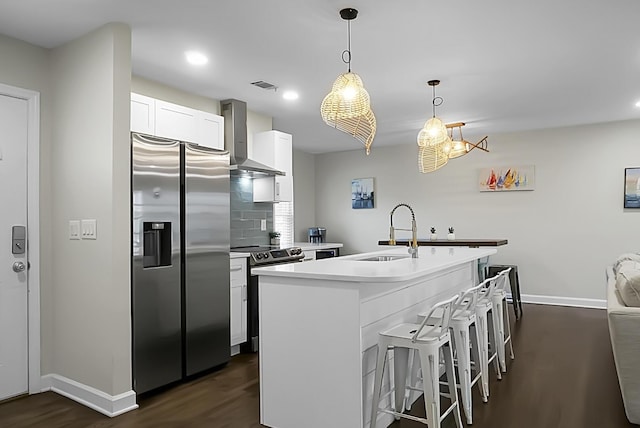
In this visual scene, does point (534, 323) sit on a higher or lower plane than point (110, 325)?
lower

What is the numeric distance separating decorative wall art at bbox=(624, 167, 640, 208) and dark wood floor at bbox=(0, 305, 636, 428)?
2.70 m

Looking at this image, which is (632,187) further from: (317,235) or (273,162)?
(273,162)

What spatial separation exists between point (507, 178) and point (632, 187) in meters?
1.52

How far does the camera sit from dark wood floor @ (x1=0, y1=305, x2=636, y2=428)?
2764 millimetres

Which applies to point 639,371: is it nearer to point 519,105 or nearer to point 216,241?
point 216,241

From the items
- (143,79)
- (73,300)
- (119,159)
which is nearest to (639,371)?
(119,159)

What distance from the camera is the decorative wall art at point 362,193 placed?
314 inches

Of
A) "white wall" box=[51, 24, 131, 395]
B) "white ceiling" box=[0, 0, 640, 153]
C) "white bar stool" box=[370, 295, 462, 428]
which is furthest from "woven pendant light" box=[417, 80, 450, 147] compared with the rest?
"white wall" box=[51, 24, 131, 395]

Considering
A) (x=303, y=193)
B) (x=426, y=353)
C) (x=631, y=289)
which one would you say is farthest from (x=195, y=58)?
(x=303, y=193)

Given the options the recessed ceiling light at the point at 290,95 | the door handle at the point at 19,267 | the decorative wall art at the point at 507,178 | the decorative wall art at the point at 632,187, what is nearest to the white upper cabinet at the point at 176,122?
the recessed ceiling light at the point at 290,95

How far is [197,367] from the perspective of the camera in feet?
11.7

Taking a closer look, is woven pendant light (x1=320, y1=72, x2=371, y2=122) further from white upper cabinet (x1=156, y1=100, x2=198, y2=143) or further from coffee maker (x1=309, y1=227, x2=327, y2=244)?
coffee maker (x1=309, y1=227, x2=327, y2=244)

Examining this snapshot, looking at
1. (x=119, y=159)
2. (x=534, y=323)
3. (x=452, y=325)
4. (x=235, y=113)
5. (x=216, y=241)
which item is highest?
(x=235, y=113)

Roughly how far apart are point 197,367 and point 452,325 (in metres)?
1.99
